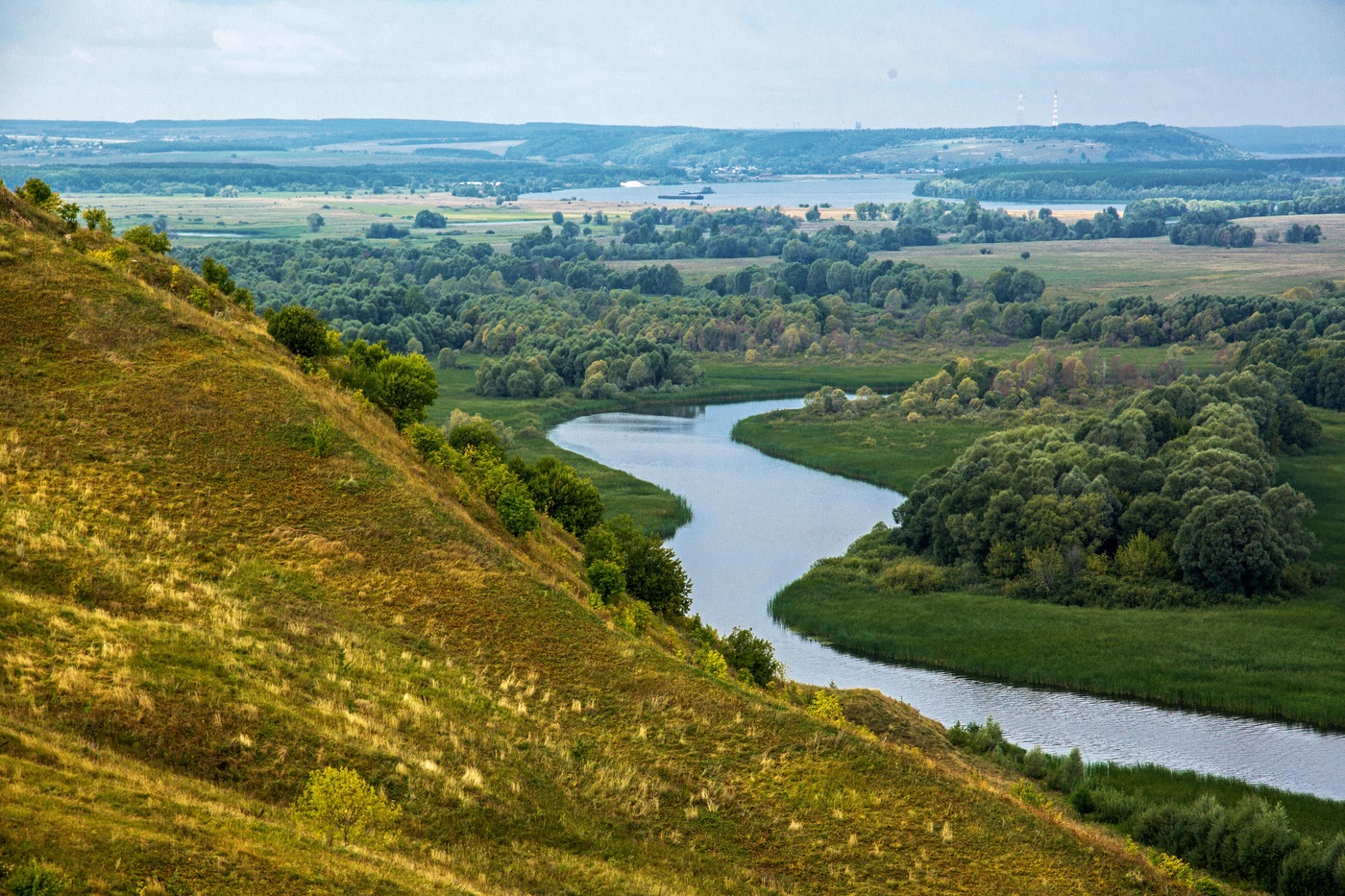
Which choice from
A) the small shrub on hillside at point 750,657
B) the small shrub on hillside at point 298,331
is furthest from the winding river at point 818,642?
the small shrub on hillside at point 298,331

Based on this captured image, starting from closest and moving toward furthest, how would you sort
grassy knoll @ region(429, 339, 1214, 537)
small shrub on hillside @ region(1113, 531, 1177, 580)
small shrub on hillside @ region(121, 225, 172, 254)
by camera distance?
small shrub on hillside @ region(121, 225, 172, 254) → small shrub on hillside @ region(1113, 531, 1177, 580) → grassy knoll @ region(429, 339, 1214, 537)

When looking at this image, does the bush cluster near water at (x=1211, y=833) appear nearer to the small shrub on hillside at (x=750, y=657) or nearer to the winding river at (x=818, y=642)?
the winding river at (x=818, y=642)

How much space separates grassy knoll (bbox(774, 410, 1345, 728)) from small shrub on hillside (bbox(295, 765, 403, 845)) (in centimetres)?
4827

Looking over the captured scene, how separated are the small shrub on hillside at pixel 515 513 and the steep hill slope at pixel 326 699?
7.50 ft

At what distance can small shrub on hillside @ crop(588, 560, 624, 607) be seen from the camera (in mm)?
50281

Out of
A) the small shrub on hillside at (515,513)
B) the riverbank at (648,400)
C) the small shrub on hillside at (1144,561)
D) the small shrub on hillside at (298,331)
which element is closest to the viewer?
the small shrub on hillside at (515,513)

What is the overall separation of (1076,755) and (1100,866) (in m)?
21.0

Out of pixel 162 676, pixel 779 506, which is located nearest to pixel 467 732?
pixel 162 676

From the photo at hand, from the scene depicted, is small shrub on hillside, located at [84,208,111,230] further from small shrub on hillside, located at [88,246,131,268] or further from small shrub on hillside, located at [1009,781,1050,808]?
small shrub on hillside, located at [1009,781,1050,808]

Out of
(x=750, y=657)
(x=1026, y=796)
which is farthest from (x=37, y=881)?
(x=750, y=657)

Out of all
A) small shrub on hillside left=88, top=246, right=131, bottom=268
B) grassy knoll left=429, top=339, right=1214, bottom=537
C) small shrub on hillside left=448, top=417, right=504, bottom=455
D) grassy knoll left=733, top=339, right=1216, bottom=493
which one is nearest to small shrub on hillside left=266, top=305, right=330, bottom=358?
small shrub on hillside left=88, top=246, right=131, bottom=268

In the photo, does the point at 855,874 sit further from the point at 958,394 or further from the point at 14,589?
the point at 958,394

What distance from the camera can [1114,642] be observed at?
235 feet

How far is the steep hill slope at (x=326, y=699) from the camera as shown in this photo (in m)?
25.0
